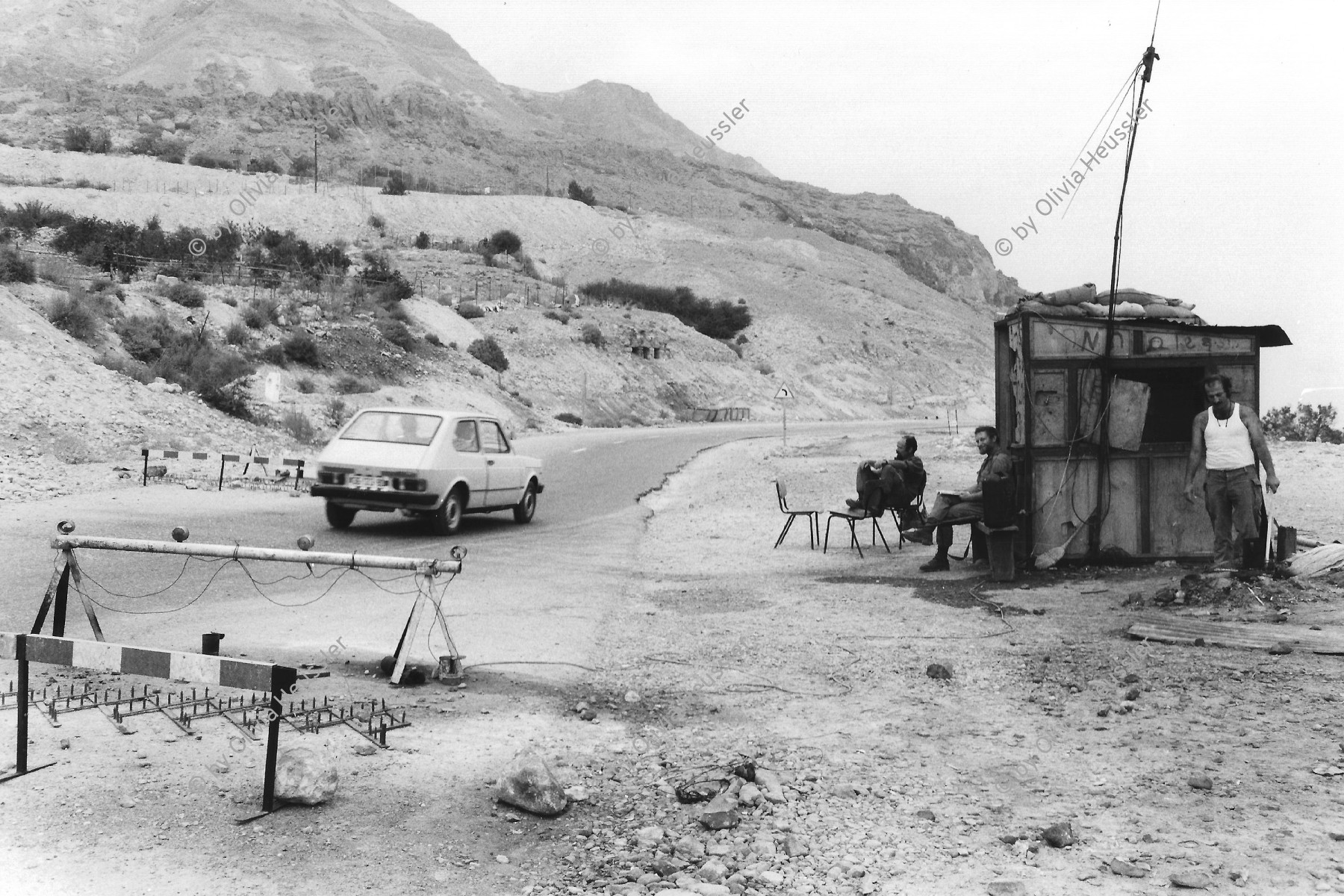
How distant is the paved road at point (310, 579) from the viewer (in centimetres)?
793

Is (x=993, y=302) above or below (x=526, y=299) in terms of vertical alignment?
above

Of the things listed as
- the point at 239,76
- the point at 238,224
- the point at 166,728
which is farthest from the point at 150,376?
the point at 239,76

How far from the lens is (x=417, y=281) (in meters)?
61.4

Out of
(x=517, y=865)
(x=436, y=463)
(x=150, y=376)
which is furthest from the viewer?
(x=150, y=376)

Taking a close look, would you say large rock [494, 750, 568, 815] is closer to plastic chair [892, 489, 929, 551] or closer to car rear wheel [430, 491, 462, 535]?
plastic chair [892, 489, 929, 551]

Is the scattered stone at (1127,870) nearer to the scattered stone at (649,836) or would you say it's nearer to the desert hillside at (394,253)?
the scattered stone at (649,836)

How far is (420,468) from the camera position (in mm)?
13352

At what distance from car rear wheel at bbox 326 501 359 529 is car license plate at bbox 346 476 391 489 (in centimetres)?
77

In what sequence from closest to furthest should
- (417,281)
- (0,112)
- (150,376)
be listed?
(150,376) → (417,281) → (0,112)

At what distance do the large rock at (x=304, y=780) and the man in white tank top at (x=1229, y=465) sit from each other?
7.53 meters

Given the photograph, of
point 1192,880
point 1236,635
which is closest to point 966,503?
point 1236,635

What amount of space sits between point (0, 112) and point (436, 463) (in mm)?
119826

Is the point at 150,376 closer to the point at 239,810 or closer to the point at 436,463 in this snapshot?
the point at 436,463

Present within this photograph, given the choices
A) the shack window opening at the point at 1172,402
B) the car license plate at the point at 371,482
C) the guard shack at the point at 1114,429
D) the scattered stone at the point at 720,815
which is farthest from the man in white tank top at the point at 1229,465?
the car license plate at the point at 371,482
